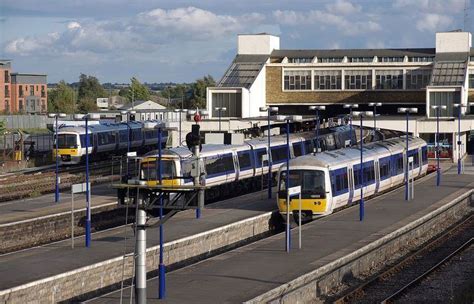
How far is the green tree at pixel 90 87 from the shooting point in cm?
18125

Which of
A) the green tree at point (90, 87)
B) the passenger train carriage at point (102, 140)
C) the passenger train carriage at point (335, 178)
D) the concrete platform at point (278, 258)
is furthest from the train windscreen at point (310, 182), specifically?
the green tree at point (90, 87)

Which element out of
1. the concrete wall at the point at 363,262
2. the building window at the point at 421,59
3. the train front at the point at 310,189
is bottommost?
the concrete wall at the point at 363,262

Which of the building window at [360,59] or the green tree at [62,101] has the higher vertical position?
the building window at [360,59]

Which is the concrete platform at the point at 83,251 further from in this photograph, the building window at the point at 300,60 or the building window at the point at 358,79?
the building window at the point at 300,60

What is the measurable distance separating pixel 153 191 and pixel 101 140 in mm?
44802

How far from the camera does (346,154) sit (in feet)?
135

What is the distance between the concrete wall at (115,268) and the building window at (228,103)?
134 feet

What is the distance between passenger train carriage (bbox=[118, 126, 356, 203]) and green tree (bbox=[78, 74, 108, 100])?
130 meters

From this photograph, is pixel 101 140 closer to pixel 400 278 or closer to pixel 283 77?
pixel 283 77

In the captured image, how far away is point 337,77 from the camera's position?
80.7m

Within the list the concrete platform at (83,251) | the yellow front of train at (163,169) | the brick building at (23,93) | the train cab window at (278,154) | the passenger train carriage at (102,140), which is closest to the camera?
the concrete platform at (83,251)

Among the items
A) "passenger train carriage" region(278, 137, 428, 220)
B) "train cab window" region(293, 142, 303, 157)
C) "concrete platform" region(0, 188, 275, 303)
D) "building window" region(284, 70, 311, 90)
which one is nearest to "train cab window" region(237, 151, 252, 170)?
"passenger train carriage" region(278, 137, 428, 220)

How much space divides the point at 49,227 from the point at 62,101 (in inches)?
3869

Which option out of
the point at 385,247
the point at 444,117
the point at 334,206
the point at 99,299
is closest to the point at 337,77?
the point at 444,117
